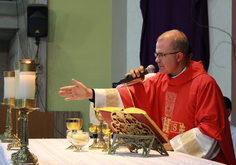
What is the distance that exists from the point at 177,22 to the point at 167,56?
5.44 feet

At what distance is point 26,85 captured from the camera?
45.4 inches

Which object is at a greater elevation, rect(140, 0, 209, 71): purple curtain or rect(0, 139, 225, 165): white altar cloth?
rect(140, 0, 209, 71): purple curtain

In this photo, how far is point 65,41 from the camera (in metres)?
5.06

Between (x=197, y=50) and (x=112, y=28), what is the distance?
2.22m

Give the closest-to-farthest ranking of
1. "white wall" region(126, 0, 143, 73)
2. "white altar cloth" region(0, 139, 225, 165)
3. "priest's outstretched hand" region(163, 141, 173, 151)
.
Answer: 1. "white altar cloth" region(0, 139, 225, 165)
2. "priest's outstretched hand" region(163, 141, 173, 151)
3. "white wall" region(126, 0, 143, 73)

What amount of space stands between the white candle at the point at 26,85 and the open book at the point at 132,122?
46cm

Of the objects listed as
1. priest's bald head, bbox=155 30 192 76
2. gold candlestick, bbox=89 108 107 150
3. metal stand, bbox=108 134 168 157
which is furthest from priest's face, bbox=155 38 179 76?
metal stand, bbox=108 134 168 157

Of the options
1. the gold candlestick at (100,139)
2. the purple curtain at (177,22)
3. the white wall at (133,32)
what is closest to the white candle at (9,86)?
the gold candlestick at (100,139)

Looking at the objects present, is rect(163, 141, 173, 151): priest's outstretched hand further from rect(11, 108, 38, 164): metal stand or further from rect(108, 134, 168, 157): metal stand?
rect(11, 108, 38, 164): metal stand

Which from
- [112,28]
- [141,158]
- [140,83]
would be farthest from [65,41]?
[141,158]

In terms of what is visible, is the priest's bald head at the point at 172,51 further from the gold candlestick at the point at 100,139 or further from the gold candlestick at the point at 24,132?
the gold candlestick at the point at 24,132

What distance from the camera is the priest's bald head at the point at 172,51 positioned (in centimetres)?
219

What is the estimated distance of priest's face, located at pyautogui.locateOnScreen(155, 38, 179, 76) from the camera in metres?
2.19

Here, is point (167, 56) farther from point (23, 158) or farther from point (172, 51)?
point (23, 158)
